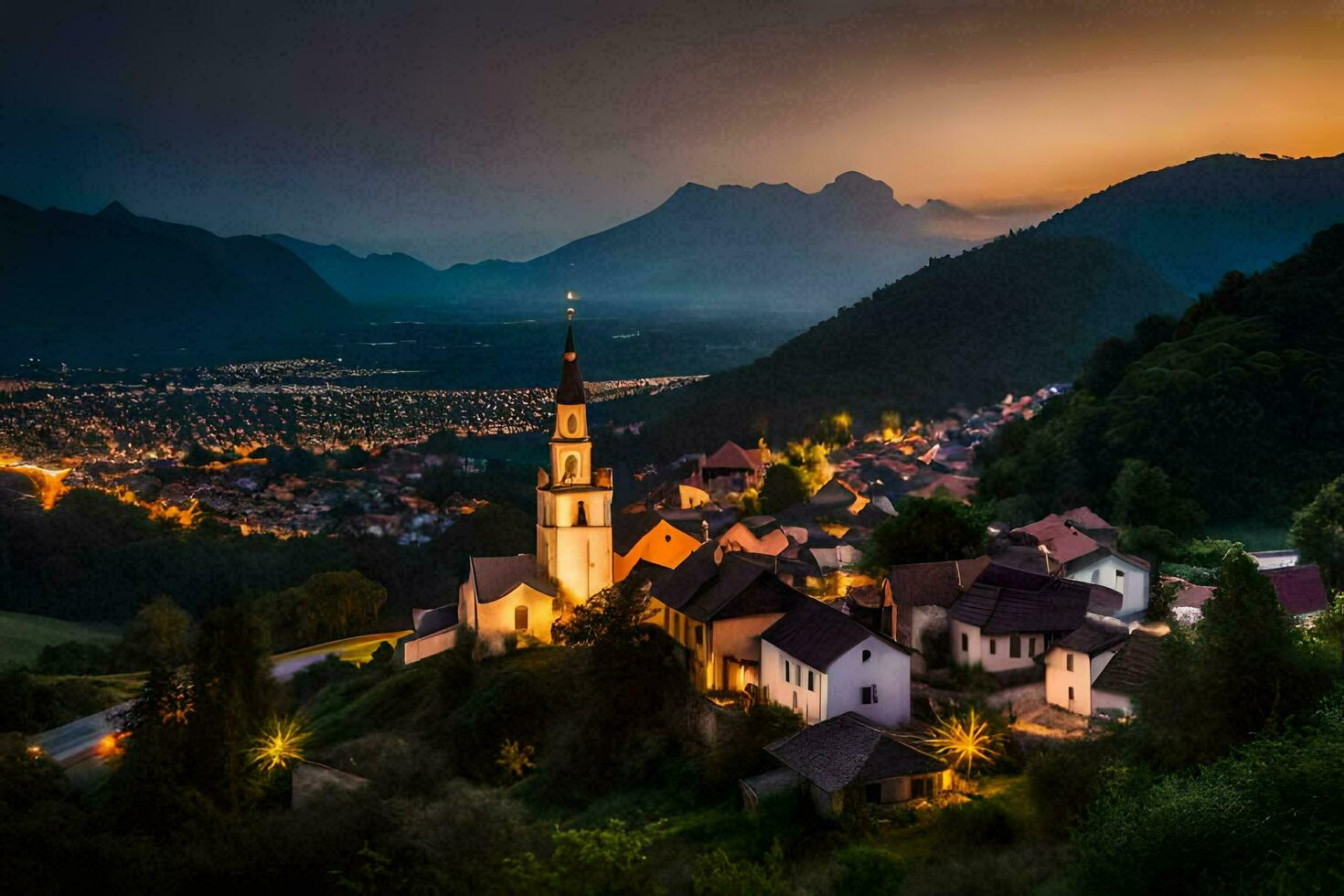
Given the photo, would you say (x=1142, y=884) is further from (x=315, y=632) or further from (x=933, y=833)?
(x=315, y=632)

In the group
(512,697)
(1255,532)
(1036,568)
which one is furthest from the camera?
(1255,532)

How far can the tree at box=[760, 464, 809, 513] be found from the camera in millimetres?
47875

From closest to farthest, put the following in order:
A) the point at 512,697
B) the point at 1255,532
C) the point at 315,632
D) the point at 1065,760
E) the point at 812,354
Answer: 1. the point at 1065,760
2. the point at 512,697
3. the point at 1255,532
4. the point at 315,632
5. the point at 812,354

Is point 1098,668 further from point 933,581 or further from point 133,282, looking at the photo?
point 133,282

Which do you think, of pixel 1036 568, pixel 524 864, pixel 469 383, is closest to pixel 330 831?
pixel 524 864

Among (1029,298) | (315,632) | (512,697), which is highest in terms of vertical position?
(1029,298)

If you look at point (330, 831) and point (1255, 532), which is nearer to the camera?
point (330, 831)

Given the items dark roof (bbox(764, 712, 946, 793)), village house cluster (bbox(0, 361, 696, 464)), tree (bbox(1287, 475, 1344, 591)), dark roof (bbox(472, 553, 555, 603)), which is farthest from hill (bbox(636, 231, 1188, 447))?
dark roof (bbox(764, 712, 946, 793))

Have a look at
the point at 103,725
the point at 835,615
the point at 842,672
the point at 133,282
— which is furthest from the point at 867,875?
the point at 133,282

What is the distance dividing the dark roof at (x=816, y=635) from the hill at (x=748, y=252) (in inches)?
5018

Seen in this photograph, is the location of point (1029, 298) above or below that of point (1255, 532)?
above

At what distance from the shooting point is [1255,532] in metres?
36.2

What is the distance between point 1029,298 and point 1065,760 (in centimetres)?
7817

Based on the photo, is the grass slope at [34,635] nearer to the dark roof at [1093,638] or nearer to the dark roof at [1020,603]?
the dark roof at [1020,603]
